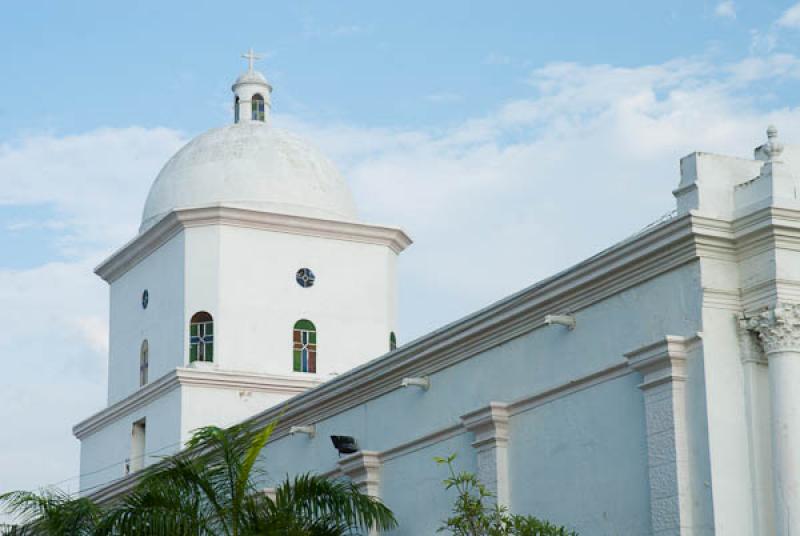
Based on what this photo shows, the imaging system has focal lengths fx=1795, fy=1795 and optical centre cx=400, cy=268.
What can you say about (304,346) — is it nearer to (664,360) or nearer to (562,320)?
(562,320)

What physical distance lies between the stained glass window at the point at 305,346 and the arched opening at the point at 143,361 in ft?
10.3

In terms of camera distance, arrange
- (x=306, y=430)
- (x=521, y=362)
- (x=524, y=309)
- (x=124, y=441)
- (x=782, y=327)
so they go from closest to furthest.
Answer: (x=782, y=327)
(x=524, y=309)
(x=521, y=362)
(x=306, y=430)
(x=124, y=441)

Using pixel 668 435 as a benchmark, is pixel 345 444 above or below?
above

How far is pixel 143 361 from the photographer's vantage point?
3597 centimetres

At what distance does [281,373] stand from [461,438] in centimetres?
1104

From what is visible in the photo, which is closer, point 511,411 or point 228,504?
point 228,504

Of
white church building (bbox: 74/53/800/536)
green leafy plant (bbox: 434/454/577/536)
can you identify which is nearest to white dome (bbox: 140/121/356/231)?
white church building (bbox: 74/53/800/536)

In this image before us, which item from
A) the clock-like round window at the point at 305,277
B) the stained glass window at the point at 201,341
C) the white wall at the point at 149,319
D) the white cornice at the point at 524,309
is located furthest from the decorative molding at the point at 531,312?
the clock-like round window at the point at 305,277

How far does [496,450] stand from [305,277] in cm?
1290

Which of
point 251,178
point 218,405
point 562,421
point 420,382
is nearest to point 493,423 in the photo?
point 562,421

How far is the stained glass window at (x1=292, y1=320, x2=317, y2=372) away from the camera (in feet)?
114

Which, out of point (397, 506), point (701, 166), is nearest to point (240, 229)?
point (397, 506)

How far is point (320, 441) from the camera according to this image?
27.5m

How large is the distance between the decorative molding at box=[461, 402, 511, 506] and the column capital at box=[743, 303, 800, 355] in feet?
14.7
